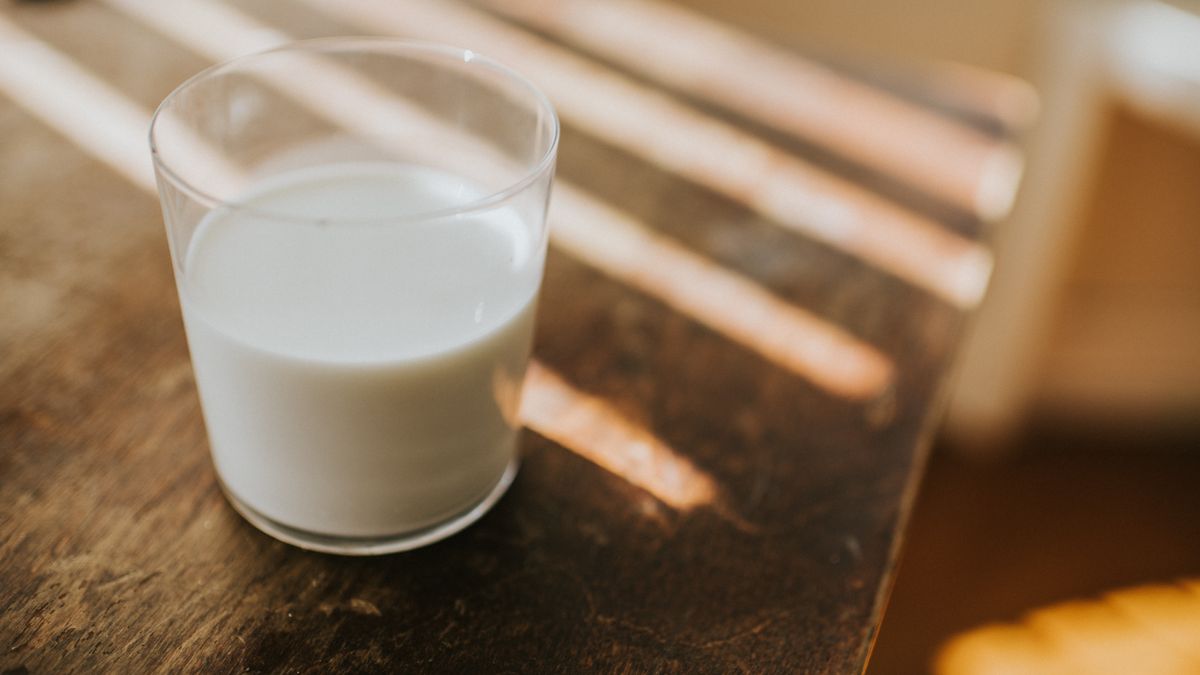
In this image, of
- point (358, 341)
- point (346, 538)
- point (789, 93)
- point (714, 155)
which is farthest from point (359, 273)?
point (789, 93)

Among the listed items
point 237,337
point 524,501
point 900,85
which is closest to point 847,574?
point 524,501

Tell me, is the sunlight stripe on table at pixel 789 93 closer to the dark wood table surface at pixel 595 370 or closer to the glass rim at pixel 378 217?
the dark wood table surface at pixel 595 370

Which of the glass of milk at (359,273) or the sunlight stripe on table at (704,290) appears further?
the sunlight stripe on table at (704,290)

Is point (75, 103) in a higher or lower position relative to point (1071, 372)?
higher

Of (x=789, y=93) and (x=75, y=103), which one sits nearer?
(x=75, y=103)

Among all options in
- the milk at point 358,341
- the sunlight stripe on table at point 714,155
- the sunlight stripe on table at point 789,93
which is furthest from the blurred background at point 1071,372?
the milk at point 358,341

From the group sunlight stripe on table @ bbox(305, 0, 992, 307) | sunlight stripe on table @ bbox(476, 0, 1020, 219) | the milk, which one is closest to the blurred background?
sunlight stripe on table @ bbox(476, 0, 1020, 219)

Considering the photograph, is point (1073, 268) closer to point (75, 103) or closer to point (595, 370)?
point (595, 370)

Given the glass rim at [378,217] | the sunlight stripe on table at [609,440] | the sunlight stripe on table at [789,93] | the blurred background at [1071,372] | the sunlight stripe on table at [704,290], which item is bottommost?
the blurred background at [1071,372]
